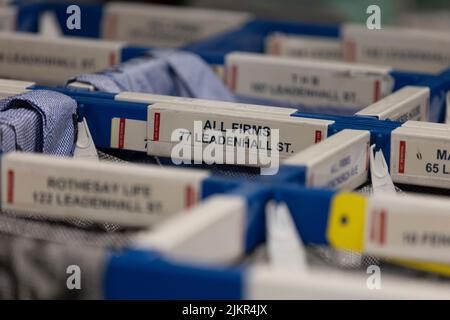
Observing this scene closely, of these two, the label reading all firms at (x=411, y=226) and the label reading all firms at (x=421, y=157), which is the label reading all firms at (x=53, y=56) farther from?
the label reading all firms at (x=411, y=226)

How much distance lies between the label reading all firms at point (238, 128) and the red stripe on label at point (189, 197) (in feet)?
1.13

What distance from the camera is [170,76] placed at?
1917 millimetres

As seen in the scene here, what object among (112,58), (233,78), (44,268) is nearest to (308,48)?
(233,78)

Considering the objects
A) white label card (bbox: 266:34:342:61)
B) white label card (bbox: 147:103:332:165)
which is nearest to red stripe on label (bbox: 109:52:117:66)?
white label card (bbox: 266:34:342:61)

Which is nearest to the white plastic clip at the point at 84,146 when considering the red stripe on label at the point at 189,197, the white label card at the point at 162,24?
the red stripe on label at the point at 189,197

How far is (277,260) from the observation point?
1139 mm

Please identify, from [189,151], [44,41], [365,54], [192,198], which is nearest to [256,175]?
[189,151]

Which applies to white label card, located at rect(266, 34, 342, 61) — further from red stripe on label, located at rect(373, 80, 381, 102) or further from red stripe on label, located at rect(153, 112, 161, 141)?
red stripe on label, located at rect(153, 112, 161, 141)

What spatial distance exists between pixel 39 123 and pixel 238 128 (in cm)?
27

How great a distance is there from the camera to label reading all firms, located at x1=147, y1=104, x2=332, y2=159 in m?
1.52

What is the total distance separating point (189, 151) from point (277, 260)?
0.44 m

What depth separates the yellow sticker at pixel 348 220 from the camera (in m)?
1.14

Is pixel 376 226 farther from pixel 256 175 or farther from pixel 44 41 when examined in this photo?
pixel 44 41

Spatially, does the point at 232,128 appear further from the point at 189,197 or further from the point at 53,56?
the point at 53,56
